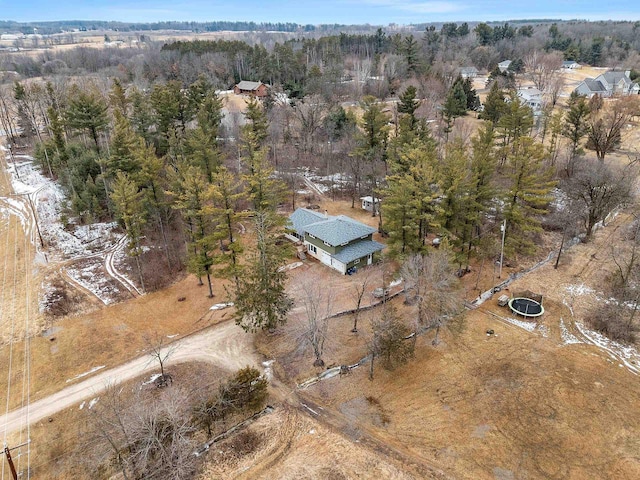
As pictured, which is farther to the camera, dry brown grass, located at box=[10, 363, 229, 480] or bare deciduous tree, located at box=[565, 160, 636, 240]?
bare deciduous tree, located at box=[565, 160, 636, 240]

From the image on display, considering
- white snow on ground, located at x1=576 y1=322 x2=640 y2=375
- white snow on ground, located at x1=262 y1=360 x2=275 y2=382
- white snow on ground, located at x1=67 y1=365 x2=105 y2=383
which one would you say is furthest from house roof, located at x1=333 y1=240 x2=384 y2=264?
white snow on ground, located at x1=67 y1=365 x2=105 y2=383

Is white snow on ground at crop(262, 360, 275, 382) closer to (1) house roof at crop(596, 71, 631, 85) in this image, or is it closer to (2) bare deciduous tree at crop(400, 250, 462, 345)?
(2) bare deciduous tree at crop(400, 250, 462, 345)

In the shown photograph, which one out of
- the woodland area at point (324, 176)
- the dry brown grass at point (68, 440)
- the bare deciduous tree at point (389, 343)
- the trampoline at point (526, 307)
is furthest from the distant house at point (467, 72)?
the dry brown grass at point (68, 440)

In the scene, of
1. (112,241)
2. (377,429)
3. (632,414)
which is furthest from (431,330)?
(112,241)

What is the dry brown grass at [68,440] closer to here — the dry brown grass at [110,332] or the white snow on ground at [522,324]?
the dry brown grass at [110,332]

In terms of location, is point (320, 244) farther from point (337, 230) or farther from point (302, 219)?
point (302, 219)
